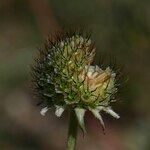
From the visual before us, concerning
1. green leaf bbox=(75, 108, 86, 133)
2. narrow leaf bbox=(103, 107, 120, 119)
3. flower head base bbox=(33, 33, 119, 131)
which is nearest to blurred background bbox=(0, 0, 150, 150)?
flower head base bbox=(33, 33, 119, 131)

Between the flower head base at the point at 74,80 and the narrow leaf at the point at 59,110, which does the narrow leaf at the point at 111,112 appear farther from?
the narrow leaf at the point at 59,110

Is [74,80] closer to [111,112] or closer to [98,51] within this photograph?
[111,112]

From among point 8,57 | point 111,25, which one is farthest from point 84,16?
point 8,57

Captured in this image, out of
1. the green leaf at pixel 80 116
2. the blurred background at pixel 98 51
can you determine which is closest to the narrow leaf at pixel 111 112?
the green leaf at pixel 80 116

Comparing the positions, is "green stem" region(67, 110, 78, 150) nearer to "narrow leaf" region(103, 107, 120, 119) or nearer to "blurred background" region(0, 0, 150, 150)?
"narrow leaf" region(103, 107, 120, 119)

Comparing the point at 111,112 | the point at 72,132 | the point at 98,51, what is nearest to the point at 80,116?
the point at 72,132
